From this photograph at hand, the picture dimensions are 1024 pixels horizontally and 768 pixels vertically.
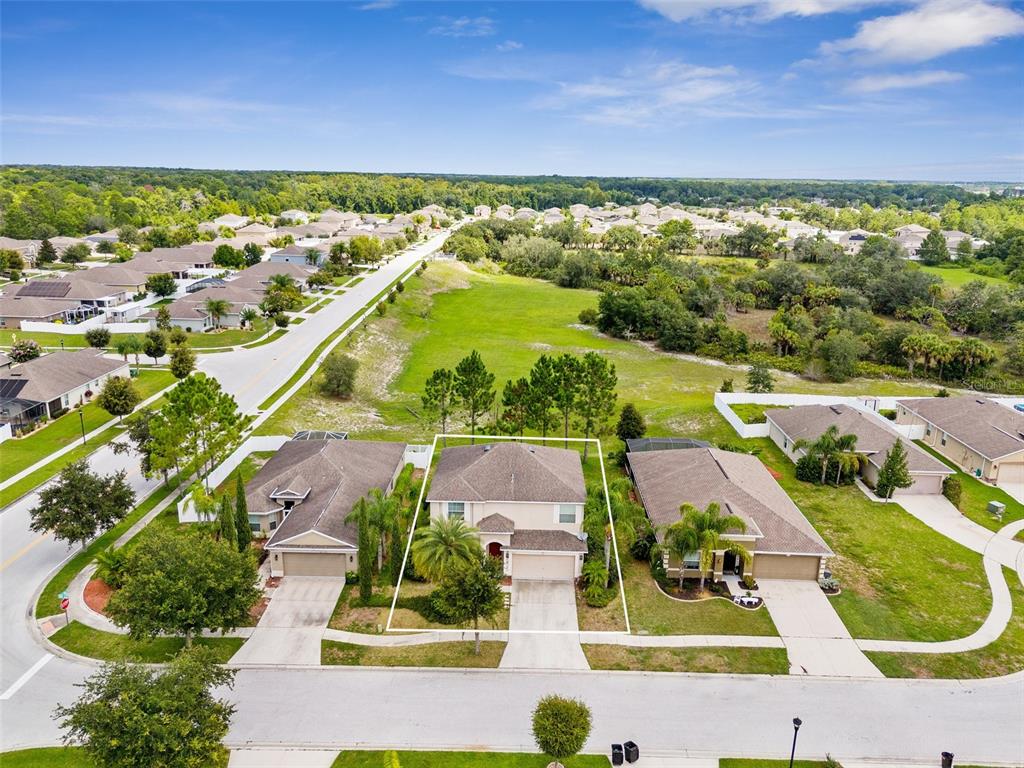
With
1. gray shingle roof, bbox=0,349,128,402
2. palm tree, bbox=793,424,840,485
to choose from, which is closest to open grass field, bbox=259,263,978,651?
palm tree, bbox=793,424,840,485

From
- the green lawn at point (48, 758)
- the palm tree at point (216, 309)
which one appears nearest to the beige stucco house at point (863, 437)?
the green lawn at point (48, 758)

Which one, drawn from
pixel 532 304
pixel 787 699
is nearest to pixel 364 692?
pixel 787 699

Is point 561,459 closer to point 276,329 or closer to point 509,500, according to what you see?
point 509,500

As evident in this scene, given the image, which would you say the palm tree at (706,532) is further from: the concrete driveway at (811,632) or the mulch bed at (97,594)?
the mulch bed at (97,594)

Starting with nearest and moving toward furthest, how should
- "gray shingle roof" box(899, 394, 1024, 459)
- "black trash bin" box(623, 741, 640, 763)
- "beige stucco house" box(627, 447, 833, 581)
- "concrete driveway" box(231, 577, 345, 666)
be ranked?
1. "black trash bin" box(623, 741, 640, 763)
2. "concrete driveway" box(231, 577, 345, 666)
3. "beige stucco house" box(627, 447, 833, 581)
4. "gray shingle roof" box(899, 394, 1024, 459)

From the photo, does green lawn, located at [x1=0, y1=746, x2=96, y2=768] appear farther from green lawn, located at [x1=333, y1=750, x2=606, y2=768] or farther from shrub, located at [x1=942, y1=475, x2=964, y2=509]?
shrub, located at [x1=942, y1=475, x2=964, y2=509]

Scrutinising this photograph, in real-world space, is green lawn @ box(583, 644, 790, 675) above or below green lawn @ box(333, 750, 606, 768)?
below

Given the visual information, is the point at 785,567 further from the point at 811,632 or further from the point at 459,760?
the point at 459,760
